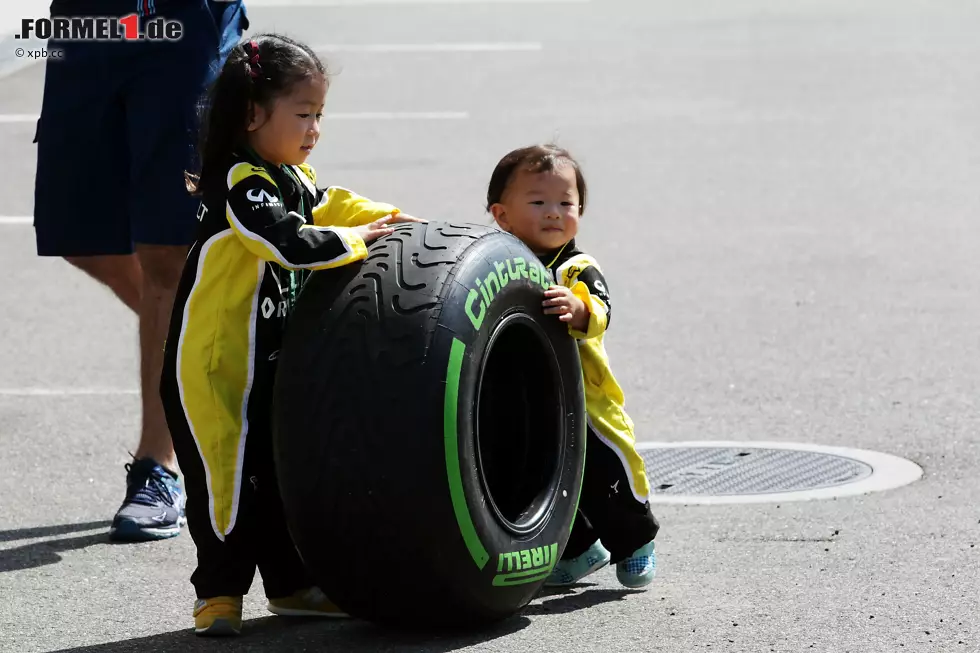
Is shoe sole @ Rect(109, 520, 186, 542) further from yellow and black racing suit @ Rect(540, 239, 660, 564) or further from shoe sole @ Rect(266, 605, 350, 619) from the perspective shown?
yellow and black racing suit @ Rect(540, 239, 660, 564)

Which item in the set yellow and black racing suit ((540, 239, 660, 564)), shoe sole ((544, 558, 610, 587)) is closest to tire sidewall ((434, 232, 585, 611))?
yellow and black racing suit ((540, 239, 660, 564))

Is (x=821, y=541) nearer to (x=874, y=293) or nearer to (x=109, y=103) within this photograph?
(x=109, y=103)

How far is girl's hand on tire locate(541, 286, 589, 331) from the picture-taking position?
4414mm

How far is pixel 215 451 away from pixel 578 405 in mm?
951

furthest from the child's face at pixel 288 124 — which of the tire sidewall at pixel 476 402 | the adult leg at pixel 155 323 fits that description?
the adult leg at pixel 155 323

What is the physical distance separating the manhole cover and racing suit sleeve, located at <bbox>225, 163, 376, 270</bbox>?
77.0 inches

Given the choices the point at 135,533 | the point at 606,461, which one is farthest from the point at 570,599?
the point at 135,533

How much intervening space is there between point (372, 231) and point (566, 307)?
56 cm

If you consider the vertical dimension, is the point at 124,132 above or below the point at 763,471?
above

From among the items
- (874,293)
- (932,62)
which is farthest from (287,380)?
(932,62)

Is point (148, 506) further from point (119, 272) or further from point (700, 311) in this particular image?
point (700, 311)

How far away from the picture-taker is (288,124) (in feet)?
14.4

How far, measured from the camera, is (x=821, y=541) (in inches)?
200

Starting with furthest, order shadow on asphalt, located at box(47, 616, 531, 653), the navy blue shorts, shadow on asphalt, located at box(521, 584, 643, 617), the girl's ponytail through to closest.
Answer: the navy blue shorts
shadow on asphalt, located at box(521, 584, 643, 617)
the girl's ponytail
shadow on asphalt, located at box(47, 616, 531, 653)
